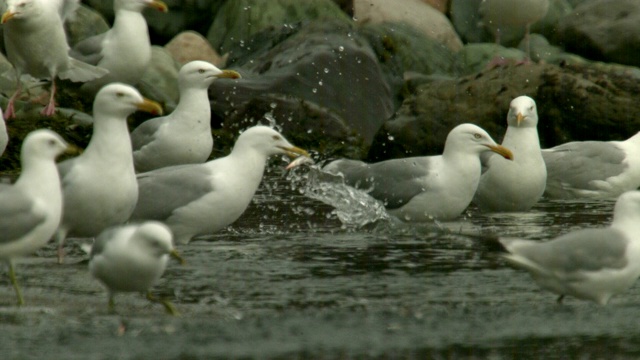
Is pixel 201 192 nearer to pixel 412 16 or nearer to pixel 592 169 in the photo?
pixel 592 169

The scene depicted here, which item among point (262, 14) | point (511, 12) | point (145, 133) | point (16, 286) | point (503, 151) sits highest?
point (511, 12)

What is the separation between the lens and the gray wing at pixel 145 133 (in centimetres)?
985

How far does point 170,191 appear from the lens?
7.64 m

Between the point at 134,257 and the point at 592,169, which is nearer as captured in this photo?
the point at 134,257

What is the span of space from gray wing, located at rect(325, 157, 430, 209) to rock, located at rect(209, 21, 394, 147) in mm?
3967

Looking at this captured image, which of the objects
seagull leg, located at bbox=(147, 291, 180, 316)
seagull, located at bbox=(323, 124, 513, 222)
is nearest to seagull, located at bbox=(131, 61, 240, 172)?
seagull, located at bbox=(323, 124, 513, 222)

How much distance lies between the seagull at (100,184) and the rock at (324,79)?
5.73m

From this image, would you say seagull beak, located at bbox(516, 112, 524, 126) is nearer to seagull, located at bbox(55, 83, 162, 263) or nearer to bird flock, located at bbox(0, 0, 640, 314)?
bird flock, located at bbox(0, 0, 640, 314)

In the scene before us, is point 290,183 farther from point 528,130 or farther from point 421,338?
point 421,338

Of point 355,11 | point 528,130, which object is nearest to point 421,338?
point 528,130

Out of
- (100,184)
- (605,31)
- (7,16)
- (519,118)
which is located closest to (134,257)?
(100,184)

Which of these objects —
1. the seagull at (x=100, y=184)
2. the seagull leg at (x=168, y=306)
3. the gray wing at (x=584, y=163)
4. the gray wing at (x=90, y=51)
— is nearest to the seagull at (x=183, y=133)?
the seagull at (x=100, y=184)

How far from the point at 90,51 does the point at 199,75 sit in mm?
3356

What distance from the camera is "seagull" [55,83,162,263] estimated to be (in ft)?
23.1
